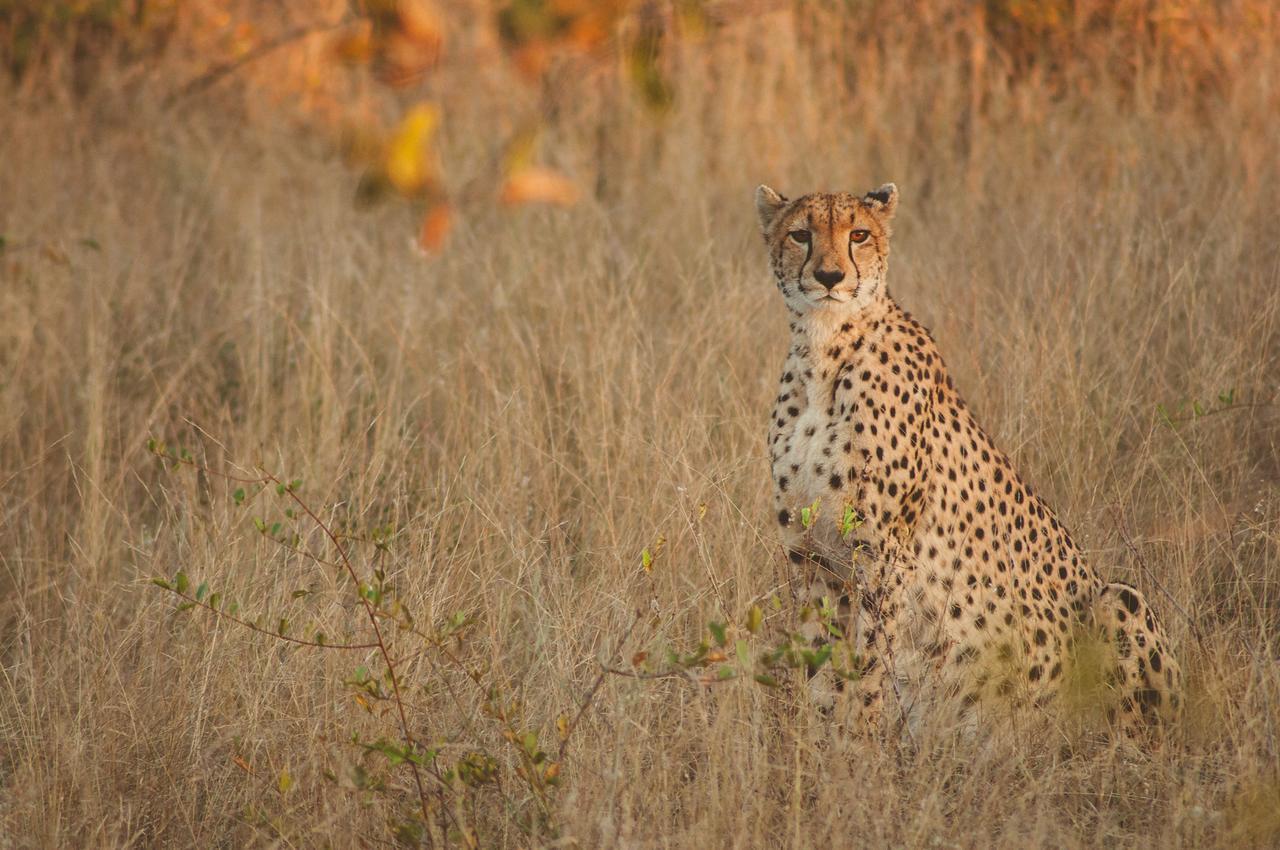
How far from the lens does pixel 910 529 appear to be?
321 centimetres

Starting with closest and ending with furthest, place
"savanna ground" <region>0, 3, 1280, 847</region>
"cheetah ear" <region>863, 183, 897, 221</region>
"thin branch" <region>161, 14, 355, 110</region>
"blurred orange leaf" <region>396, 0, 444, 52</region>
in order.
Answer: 1. "blurred orange leaf" <region>396, 0, 444, 52</region>
2. "thin branch" <region>161, 14, 355, 110</region>
3. "savanna ground" <region>0, 3, 1280, 847</region>
4. "cheetah ear" <region>863, 183, 897, 221</region>

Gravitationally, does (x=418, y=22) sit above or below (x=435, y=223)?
above

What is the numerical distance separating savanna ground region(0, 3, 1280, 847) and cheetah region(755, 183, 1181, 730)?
0.16 metres

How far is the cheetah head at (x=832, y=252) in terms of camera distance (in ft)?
10.6

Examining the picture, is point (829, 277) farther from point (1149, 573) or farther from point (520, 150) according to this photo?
point (520, 150)

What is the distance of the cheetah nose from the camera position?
3.18 meters

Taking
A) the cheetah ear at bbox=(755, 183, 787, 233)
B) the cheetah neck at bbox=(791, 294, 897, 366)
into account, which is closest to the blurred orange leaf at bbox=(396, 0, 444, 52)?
the cheetah neck at bbox=(791, 294, 897, 366)

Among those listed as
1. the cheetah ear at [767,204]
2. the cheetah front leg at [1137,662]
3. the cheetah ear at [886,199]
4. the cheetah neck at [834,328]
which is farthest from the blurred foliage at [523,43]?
the cheetah front leg at [1137,662]

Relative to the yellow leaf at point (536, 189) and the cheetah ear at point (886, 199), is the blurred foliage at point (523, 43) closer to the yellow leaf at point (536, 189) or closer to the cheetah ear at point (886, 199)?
the yellow leaf at point (536, 189)

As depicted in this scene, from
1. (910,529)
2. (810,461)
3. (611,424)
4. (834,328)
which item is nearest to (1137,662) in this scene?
(910,529)

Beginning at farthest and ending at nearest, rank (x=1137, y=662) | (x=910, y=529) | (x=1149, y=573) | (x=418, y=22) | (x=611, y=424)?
(x=611, y=424) < (x=1149, y=573) < (x=910, y=529) < (x=1137, y=662) < (x=418, y=22)

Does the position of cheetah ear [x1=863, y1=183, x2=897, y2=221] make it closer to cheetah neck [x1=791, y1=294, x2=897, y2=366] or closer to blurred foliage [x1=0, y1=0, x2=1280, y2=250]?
cheetah neck [x1=791, y1=294, x2=897, y2=366]

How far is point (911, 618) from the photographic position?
127 inches

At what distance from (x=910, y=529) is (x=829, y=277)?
1.92 feet
